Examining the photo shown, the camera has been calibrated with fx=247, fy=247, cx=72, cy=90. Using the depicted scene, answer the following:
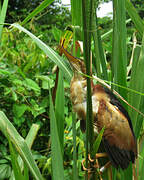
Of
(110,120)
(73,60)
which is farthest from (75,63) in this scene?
(110,120)

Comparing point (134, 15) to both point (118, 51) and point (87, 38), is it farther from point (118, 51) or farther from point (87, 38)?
point (87, 38)

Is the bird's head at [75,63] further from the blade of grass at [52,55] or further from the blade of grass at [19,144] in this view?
the blade of grass at [19,144]

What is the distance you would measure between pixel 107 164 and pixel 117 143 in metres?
0.04

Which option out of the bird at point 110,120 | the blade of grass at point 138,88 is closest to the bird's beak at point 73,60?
the bird at point 110,120

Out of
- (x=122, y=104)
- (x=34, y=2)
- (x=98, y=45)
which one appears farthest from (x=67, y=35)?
(x=34, y=2)

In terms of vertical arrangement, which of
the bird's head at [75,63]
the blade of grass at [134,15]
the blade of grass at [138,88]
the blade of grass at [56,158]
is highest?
the blade of grass at [134,15]

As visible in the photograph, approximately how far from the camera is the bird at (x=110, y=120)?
1.49ft

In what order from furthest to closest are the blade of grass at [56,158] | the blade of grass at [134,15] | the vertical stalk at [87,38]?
the blade of grass at [134,15], the blade of grass at [56,158], the vertical stalk at [87,38]

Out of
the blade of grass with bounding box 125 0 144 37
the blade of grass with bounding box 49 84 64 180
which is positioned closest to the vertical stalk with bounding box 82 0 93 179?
the blade of grass with bounding box 49 84 64 180

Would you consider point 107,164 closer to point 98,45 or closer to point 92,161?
point 92,161

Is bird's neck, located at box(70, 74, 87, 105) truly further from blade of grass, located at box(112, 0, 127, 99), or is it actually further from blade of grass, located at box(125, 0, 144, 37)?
blade of grass, located at box(125, 0, 144, 37)

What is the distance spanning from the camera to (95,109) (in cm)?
47

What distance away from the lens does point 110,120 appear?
459mm

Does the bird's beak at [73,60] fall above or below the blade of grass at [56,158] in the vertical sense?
above
